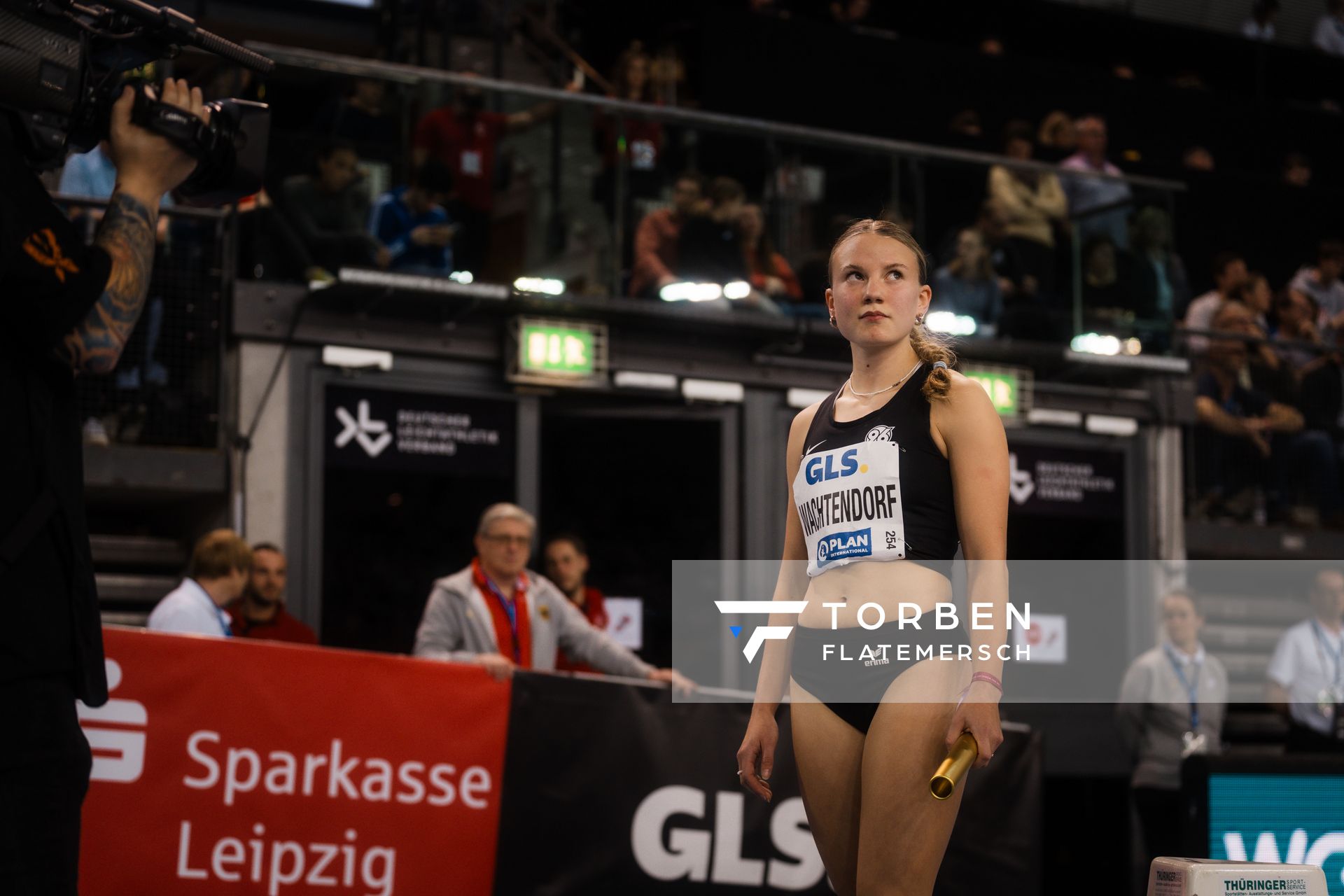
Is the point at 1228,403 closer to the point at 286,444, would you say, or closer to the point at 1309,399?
the point at 1309,399

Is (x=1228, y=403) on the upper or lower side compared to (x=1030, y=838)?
upper

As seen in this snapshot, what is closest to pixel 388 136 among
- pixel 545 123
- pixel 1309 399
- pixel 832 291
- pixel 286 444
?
pixel 545 123

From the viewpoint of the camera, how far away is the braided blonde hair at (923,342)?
348cm

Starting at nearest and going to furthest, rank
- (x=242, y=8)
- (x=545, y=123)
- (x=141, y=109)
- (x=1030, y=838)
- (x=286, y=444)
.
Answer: (x=141, y=109) → (x=1030, y=838) → (x=286, y=444) → (x=545, y=123) → (x=242, y=8)

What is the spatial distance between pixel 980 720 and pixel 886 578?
1.23ft

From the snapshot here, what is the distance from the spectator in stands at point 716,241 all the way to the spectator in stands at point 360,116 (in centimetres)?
192

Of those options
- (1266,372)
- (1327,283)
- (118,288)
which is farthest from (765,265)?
(118,288)

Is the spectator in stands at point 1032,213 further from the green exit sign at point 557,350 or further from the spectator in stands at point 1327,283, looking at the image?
the spectator in stands at point 1327,283

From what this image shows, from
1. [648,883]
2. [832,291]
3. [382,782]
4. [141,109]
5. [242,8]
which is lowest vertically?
[648,883]

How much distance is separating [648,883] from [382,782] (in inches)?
47.8

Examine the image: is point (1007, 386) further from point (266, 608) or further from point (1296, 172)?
point (1296, 172)

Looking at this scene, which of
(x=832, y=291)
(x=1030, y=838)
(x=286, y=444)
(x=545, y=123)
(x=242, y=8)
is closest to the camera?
(x=832, y=291)

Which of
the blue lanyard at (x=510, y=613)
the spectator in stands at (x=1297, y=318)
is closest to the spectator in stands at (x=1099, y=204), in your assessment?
the spectator in stands at (x=1297, y=318)

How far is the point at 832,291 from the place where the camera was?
11.9 ft
